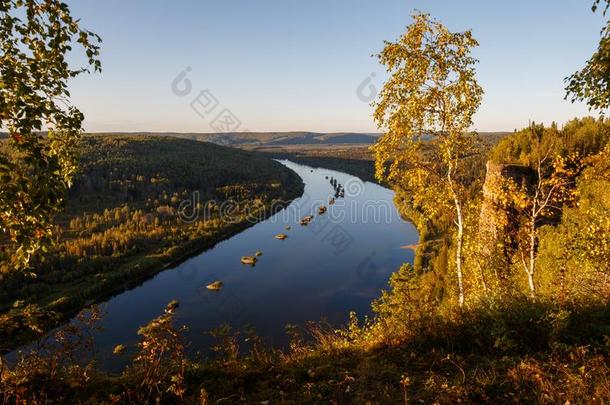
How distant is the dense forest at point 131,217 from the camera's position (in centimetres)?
4800

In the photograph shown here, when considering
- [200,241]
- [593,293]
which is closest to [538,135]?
[593,293]

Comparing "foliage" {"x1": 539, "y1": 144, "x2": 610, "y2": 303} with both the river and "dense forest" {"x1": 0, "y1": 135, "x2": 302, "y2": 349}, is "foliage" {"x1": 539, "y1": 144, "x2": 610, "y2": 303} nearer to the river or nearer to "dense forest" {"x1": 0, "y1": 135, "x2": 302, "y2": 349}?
"dense forest" {"x1": 0, "y1": 135, "x2": 302, "y2": 349}

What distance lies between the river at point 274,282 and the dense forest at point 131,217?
4.49 metres

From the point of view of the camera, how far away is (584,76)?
7637 mm

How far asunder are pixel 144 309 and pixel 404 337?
4707 cm

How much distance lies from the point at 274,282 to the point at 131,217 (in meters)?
50.4

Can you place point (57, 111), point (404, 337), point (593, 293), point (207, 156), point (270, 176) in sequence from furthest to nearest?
1. point (207, 156)
2. point (270, 176)
3. point (593, 293)
4. point (404, 337)
5. point (57, 111)

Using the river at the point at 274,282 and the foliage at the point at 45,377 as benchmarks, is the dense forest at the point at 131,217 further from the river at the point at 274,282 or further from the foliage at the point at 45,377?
the river at the point at 274,282

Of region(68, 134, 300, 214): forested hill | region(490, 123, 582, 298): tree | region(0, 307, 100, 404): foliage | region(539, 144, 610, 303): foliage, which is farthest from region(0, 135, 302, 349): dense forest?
region(490, 123, 582, 298): tree

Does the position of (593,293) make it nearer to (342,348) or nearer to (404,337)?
(404,337)

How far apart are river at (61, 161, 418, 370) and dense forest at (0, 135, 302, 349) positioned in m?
4.49

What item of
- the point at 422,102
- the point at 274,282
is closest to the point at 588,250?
the point at 422,102

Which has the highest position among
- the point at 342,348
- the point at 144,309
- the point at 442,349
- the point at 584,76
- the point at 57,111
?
the point at 584,76

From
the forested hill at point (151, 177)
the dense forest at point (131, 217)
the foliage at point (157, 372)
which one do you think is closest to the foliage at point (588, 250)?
the foliage at point (157, 372)
